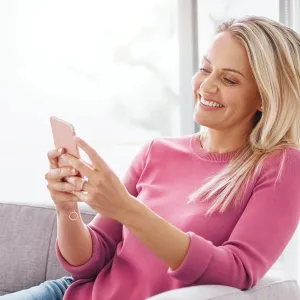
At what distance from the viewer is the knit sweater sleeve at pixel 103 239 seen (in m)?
1.66

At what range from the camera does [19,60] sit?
10.00ft

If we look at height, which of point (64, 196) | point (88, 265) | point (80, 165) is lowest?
point (88, 265)

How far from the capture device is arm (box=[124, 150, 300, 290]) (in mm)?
1394

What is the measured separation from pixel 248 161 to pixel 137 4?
1.51 metres

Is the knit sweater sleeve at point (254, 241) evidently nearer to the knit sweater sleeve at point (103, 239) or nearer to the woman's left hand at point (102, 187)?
the woman's left hand at point (102, 187)

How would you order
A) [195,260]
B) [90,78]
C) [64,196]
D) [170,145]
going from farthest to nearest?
[90,78] < [170,145] < [64,196] < [195,260]

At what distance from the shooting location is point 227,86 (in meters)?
1.62

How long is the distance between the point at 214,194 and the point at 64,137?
1.29 feet

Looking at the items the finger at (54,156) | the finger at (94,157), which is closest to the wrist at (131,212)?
the finger at (94,157)

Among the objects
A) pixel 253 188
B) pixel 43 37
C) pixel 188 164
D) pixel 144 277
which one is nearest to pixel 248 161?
pixel 253 188

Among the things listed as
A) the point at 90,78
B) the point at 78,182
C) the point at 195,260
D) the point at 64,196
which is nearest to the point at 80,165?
the point at 78,182

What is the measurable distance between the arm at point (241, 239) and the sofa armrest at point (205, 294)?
0.11ft

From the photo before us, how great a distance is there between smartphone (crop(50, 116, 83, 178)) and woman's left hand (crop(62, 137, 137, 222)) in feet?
0.11

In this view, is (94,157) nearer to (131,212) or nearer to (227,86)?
(131,212)
